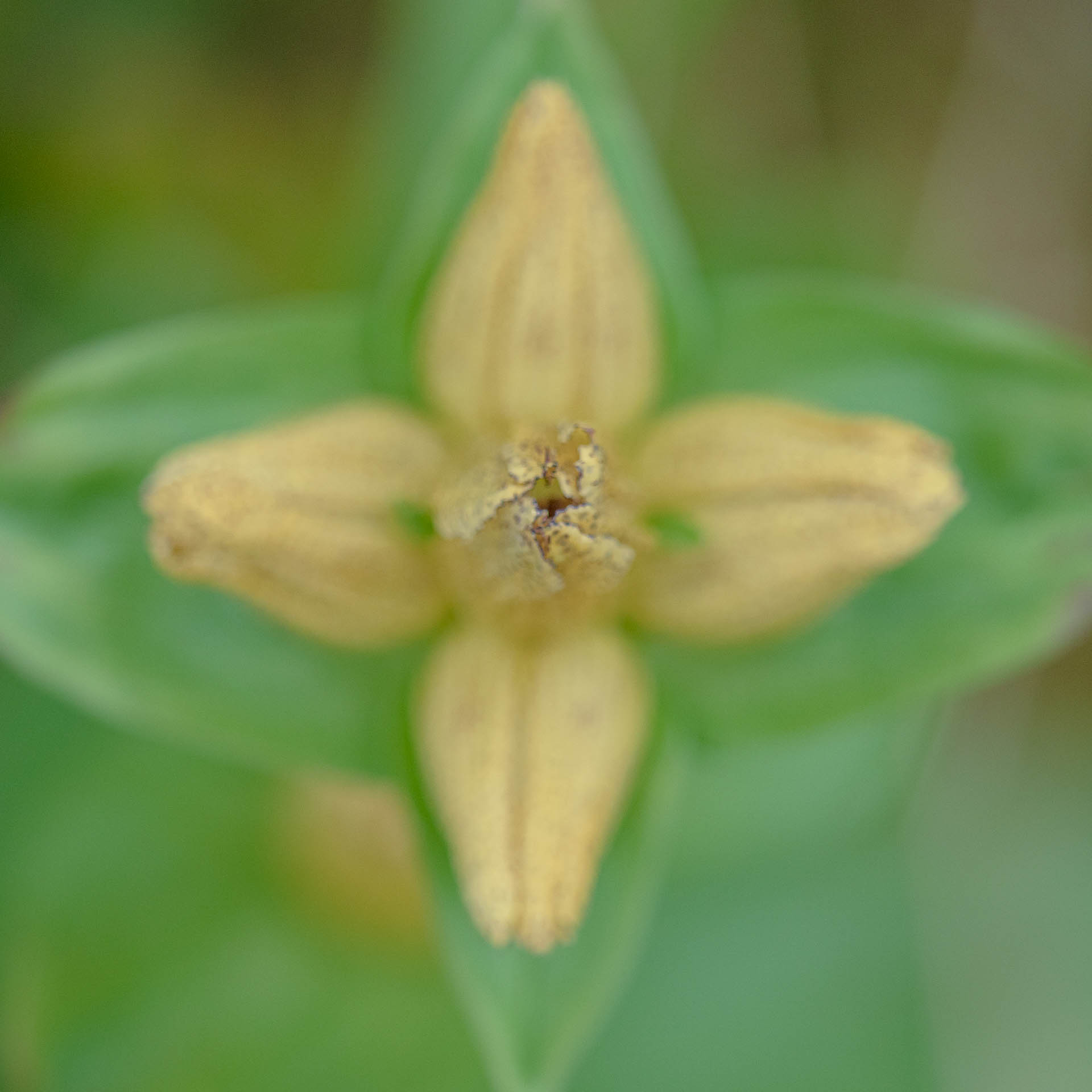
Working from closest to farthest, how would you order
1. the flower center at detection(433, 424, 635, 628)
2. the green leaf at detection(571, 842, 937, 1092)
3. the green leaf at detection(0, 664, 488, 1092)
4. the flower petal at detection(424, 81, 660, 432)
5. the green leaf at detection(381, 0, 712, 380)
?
the flower center at detection(433, 424, 635, 628), the flower petal at detection(424, 81, 660, 432), the green leaf at detection(381, 0, 712, 380), the green leaf at detection(0, 664, 488, 1092), the green leaf at detection(571, 842, 937, 1092)

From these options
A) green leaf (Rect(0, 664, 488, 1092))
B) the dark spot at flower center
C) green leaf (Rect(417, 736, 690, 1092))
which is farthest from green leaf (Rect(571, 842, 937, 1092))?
the dark spot at flower center

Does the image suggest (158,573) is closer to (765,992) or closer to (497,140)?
(497,140)

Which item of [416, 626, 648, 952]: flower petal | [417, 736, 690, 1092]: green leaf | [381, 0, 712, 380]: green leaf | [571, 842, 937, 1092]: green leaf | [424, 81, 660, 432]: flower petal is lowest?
[571, 842, 937, 1092]: green leaf

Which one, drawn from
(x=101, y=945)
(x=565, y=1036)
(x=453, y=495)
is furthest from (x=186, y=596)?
(x=101, y=945)

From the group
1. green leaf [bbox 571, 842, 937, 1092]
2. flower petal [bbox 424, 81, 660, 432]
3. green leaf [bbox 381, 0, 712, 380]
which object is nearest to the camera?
flower petal [bbox 424, 81, 660, 432]

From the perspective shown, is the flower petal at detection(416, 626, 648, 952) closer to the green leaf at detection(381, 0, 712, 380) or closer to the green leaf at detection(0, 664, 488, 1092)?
the green leaf at detection(381, 0, 712, 380)

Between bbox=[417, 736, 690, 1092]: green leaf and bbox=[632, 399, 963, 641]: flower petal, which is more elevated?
bbox=[632, 399, 963, 641]: flower petal

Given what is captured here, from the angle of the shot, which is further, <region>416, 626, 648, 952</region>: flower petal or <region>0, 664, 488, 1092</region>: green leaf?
<region>0, 664, 488, 1092</region>: green leaf

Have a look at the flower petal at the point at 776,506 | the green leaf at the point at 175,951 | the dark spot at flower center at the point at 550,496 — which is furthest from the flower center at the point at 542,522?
the green leaf at the point at 175,951
